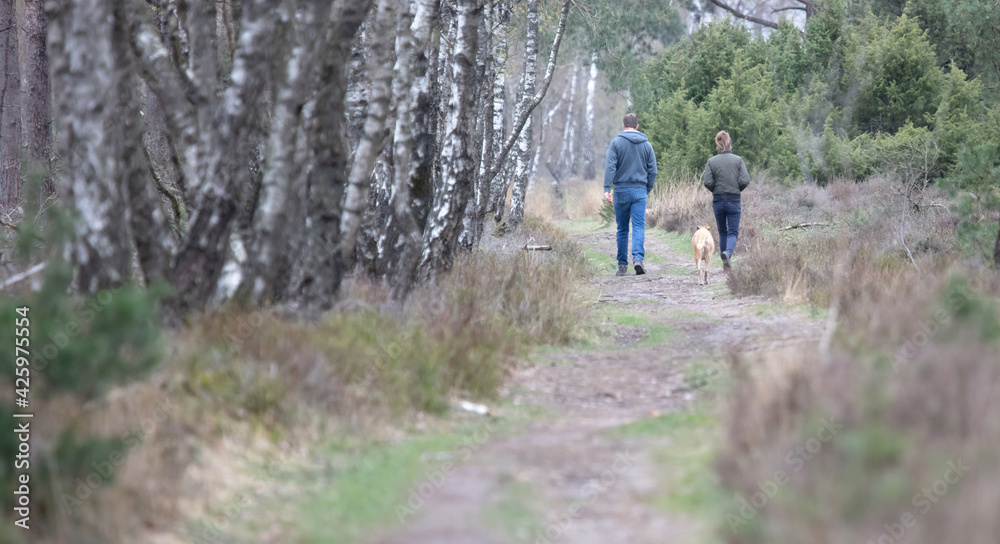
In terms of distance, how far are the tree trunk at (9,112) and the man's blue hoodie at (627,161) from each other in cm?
800

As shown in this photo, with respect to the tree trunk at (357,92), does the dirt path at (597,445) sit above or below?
below

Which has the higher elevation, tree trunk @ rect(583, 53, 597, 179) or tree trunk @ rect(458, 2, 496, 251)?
tree trunk @ rect(583, 53, 597, 179)

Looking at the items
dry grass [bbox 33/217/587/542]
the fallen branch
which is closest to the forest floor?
dry grass [bbox 33/217/587/542]

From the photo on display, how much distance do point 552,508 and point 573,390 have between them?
2.59 meters

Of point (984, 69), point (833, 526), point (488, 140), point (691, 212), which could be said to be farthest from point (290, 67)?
point (984, 69)

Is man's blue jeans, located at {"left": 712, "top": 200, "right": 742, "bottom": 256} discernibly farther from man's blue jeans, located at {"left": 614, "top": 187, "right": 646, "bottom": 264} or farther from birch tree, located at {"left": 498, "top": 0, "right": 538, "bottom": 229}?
birch tree, located at {"left": 498, "top": 0, "right": 538, "bottom": 229}

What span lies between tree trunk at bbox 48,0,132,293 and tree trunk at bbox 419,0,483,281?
14.3 ft

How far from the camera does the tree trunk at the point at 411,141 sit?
7676 mm

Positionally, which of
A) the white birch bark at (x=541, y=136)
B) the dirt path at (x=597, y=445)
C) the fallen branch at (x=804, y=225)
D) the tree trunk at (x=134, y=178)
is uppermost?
the white birch bark at (x=541, y=136)

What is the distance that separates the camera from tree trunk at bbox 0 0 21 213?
1229cm

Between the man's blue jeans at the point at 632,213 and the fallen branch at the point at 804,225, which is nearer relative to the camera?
the man's blue jeans at the point at 632,213

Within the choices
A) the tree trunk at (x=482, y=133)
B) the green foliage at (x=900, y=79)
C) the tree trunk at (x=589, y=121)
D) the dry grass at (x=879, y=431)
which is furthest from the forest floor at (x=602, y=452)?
the tree trunk at (x=589, y=121)

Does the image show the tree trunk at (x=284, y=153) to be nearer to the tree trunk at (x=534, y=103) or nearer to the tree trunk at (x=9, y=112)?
the tree trunk at (x=9, y=112)

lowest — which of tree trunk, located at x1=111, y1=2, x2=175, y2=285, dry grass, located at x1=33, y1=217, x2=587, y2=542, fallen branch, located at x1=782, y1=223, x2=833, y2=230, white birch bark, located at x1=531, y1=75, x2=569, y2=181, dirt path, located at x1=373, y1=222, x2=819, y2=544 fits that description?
dirt path, located at x1=373, y1=222, x2=819, y2=544
